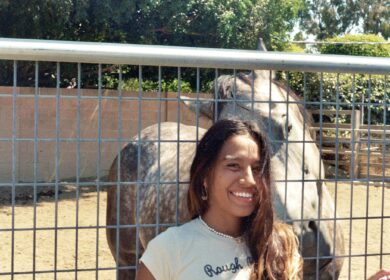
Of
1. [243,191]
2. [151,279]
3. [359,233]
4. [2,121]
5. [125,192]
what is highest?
[243,191]

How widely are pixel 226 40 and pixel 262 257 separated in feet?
47.2

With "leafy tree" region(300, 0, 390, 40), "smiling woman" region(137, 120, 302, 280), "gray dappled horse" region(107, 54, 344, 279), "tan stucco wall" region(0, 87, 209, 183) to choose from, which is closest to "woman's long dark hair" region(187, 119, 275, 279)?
"smiling woman" region(137, 120, 302, 280)

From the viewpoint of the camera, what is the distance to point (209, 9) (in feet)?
52.1

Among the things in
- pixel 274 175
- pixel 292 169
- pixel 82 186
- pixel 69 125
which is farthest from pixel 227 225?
pixel 69 125

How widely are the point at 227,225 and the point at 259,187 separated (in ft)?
0.58

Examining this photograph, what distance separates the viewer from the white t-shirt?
2102 mm

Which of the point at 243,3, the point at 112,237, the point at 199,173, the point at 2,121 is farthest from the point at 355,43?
the point at 199,173

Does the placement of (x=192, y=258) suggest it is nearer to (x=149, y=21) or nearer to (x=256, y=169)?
(x=256, y=169)

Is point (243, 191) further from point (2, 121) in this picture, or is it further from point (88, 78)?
point (88, 78)

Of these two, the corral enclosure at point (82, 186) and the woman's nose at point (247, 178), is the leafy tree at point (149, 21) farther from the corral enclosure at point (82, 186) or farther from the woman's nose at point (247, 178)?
the woman's nose at point (247, 178)

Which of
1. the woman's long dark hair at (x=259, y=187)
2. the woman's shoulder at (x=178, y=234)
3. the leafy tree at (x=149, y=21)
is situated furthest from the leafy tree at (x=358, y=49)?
the woman's shoulder at (x=178, y=234)

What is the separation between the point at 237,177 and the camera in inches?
86.1

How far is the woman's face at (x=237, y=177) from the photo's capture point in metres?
2.19

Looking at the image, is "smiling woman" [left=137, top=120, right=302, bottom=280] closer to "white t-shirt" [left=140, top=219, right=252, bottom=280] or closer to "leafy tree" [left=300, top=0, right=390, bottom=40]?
"white t-shirt" [left=140, top=219, right=252, bottom=280]
